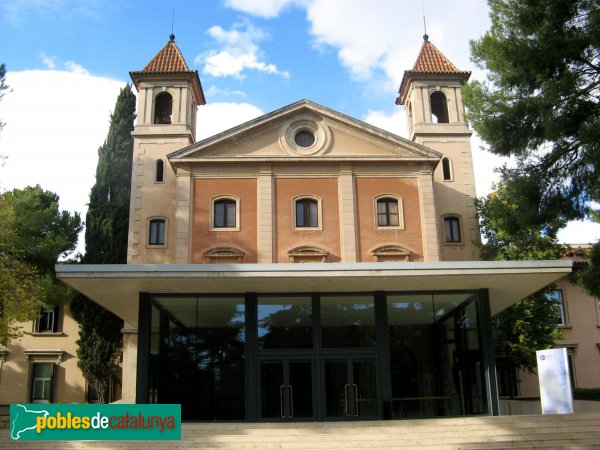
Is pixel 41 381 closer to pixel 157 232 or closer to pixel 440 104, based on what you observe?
pixel 157 232

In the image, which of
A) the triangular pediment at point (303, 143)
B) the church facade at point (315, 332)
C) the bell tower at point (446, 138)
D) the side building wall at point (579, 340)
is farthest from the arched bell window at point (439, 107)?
the church facade at point (315, 332)

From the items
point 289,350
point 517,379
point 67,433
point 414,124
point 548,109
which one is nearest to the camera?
point 67,433

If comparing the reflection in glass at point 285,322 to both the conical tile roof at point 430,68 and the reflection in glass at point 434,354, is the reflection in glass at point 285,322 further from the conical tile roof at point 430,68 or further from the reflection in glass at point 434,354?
the conical tile roof at point 430,68

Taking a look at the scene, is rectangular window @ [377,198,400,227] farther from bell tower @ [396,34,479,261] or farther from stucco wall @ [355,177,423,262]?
bell tower @ [396,34,479,261]

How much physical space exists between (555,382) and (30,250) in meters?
27.6

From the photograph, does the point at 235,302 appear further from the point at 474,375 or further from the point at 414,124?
the point at 414,124

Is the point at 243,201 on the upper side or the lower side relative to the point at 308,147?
lower

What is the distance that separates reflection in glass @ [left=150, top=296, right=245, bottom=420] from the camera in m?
17.8

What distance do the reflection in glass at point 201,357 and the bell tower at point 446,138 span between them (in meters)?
16.6

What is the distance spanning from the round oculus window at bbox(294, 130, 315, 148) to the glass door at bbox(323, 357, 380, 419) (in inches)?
633

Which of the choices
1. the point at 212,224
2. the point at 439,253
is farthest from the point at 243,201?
the point at 439,253

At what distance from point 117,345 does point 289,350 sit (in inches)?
724

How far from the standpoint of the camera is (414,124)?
36031mm

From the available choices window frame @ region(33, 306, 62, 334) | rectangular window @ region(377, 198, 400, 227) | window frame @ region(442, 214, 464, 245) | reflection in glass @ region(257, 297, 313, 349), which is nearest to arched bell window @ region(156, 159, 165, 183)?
window frame @ region(33, 306, 62, 334)
